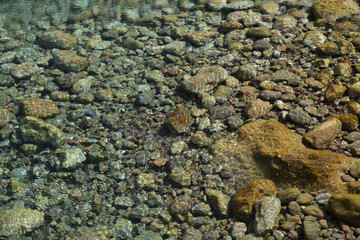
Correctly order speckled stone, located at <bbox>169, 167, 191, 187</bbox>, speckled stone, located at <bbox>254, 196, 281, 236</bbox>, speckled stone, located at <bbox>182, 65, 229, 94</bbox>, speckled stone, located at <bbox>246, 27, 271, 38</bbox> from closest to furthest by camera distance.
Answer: speckled stone, located at <bbox>254, 196, 281, 236</bbox> < speckled stone, located at <bbox>169, 167, 191, 187</bbox> < speckled stone, located at <bbox>182, 65, 229, 94</bbox> < speckled stone, located at <bbox>246, 27, 271, 38</bbox>

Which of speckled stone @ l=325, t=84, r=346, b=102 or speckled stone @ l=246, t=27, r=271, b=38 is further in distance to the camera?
speckled stone @ l=246, t=27, r=271, b=38

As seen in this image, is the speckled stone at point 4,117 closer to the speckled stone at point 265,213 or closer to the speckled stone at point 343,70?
the speckled stone at point 265,213

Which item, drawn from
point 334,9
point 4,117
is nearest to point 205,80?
point 4,117

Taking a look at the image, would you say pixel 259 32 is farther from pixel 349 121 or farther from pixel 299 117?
pixel 349 121

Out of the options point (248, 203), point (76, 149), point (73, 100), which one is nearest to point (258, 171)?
point (248, 203)

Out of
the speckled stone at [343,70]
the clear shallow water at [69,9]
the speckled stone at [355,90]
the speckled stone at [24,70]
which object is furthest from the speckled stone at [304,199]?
the clear shallow water at [69,9]

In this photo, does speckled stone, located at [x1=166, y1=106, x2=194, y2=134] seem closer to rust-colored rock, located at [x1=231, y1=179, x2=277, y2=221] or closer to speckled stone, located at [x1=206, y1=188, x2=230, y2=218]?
speckled stone, located at [x1=206, y1=188, x2=230, y2=218]

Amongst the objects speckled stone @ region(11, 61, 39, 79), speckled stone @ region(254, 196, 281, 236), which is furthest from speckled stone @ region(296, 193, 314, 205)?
speckled stone @ region(11, 61, 39, 79)
